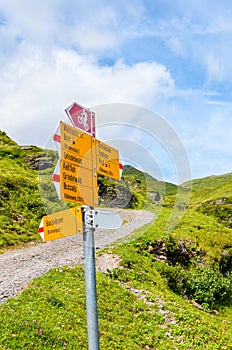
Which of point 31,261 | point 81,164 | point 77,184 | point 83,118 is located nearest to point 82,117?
point 83,118

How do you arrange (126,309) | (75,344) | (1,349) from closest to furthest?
(1,349)
(75,344)
(126,309)

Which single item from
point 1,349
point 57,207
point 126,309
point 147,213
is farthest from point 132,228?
point 126,309

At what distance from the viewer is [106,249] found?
1712 centimetres

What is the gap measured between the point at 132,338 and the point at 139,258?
21.2ft

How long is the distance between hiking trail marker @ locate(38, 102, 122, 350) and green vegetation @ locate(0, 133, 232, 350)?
0.74 ft

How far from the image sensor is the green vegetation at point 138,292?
5.67 metres

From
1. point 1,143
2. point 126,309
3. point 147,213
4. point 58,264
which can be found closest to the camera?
point 147,213

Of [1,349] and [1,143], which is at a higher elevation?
[1,143]

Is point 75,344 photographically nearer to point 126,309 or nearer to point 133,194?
point 126,309

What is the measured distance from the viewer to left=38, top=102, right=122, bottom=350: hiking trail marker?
465cm

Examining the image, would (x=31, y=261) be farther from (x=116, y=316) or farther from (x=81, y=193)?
(x=81, y=193)

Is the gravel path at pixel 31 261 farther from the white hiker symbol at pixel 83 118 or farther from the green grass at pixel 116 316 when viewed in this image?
the white hiker symbol at pixel 83 118

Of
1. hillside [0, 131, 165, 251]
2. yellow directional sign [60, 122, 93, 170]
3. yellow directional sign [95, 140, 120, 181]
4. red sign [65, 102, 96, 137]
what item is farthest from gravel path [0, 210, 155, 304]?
red sign [65, 102, 96, 137]

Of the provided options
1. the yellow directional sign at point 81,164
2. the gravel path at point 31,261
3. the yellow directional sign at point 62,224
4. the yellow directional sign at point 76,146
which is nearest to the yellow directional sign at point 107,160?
the yellow directional sign at point 81,164
